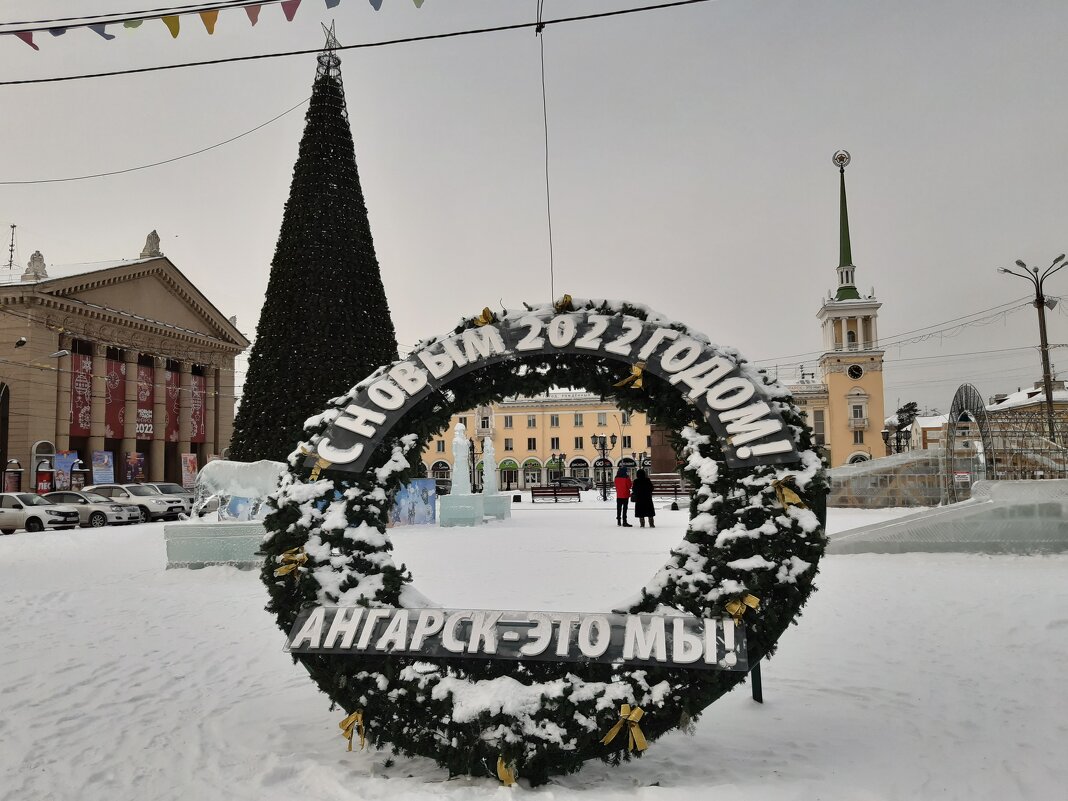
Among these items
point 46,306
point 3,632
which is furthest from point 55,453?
point 3,632

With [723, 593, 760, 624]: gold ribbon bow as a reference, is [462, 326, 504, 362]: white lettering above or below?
above

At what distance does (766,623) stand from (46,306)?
35020mm

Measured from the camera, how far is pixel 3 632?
7641 mm

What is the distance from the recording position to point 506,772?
12.8 feet

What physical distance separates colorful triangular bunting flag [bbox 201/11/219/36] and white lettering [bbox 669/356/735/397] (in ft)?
16.6

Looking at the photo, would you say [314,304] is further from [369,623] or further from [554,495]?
[554,495]

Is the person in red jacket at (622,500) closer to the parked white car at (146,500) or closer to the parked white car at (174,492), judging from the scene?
the parked white car at (146,500)

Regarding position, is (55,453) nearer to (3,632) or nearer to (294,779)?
(3,632)

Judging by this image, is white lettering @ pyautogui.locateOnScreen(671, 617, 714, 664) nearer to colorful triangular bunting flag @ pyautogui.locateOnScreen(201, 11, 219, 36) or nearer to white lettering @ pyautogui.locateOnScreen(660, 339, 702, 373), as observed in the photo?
white lettering @ pyautogui.locateOnScreen(660, 339, 702, 373)

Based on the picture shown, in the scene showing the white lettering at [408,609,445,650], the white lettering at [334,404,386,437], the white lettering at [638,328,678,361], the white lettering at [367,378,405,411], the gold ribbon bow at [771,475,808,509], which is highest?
the white lettering at [638,328,678,361]

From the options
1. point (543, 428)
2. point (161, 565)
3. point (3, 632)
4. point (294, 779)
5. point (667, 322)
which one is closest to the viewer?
point (294, 779)

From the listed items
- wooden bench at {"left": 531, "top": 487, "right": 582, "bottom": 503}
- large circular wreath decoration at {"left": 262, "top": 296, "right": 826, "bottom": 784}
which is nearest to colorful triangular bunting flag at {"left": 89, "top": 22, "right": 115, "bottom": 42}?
large circular wreath decoration at {"left": 262, "top": 296, "right": 826, "bottom": 784}

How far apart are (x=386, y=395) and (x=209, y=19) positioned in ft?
13.2

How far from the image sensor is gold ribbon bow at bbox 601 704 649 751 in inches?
153
